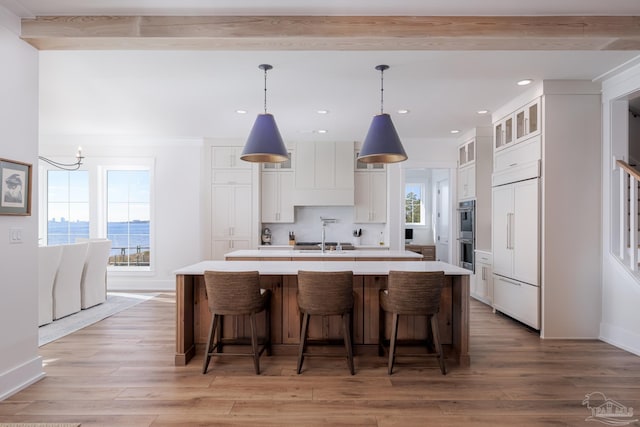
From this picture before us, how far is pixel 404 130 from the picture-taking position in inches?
241

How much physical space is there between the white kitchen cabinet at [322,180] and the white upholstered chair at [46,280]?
3635 millimetres

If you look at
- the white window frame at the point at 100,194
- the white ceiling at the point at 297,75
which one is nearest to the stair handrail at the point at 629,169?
the white ceiling at the point at 297,75

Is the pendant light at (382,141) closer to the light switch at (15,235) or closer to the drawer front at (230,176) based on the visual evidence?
the light switch at (15,235)

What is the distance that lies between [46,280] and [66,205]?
9.48 feet

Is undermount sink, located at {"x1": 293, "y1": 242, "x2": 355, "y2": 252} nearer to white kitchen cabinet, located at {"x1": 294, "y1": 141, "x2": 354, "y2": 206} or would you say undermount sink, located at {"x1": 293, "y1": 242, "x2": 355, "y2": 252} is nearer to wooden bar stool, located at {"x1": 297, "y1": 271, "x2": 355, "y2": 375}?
white kitchen cabinet, located at {"x1": 294, "y1": 141, "x2": 354, "y2": 206}

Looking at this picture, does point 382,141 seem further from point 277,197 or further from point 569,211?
point 277,197

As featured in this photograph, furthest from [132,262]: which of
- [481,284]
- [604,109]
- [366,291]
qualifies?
[604,109]

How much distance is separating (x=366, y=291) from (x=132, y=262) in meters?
5.18

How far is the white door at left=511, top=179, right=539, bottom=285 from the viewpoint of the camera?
398 centimetres

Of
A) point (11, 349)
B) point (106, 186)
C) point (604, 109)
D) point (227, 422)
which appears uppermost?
point (604, 109)

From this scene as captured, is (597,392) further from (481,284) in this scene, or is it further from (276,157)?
(276,157)

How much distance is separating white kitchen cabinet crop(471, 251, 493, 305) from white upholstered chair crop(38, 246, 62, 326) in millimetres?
5600

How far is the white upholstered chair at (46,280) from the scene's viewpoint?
4.30 m

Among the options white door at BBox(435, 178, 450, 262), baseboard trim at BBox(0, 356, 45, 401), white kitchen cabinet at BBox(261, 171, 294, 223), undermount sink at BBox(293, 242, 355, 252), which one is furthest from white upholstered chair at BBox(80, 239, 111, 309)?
white door at BBox(435, 178, 450, 262)
